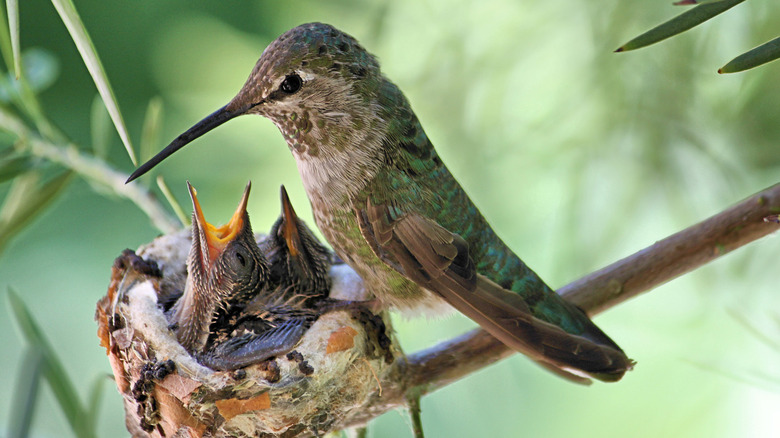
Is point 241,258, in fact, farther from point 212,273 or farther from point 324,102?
point 324,102

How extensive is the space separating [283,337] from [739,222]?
86 cm

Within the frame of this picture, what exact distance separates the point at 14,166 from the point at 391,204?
70cm

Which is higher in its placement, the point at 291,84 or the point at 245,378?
the point at 291,84

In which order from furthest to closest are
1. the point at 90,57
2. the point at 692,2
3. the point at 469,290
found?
1. the point at 469,290
2. the point at 90,57
3. the point at 692,2

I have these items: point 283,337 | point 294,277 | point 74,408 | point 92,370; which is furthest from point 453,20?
point 92,370

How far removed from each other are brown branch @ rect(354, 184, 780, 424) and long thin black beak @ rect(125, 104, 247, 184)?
57cm

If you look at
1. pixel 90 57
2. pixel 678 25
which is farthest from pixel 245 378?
pixel 678 25

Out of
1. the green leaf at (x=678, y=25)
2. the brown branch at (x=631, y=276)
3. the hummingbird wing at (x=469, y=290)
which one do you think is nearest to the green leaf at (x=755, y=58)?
the green leaf at (x=678, y=25)

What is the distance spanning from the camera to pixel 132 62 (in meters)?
2.63

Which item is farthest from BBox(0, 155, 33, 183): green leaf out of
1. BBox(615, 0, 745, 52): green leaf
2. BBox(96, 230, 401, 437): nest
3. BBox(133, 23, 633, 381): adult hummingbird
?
BBox(615, 0, 745, 52): green leaf

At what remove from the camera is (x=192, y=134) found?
42.3 inches

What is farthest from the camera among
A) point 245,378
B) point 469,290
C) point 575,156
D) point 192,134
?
point 575,156

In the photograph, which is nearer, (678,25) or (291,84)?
(678,25)

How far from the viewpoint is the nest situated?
1276 millimetres
